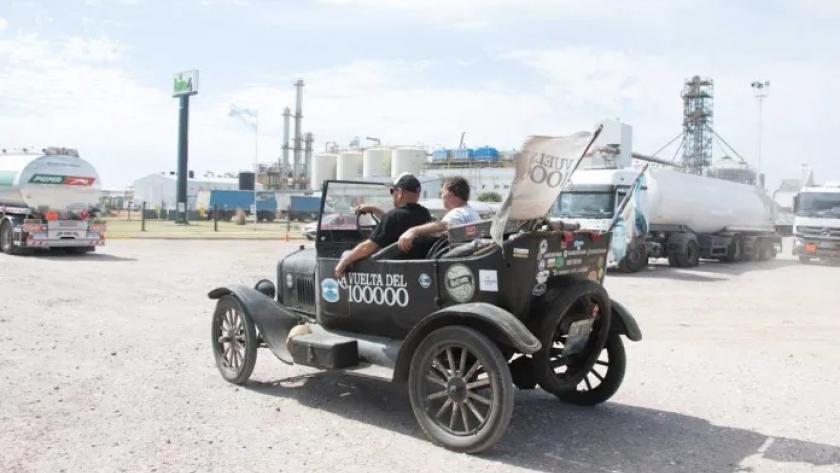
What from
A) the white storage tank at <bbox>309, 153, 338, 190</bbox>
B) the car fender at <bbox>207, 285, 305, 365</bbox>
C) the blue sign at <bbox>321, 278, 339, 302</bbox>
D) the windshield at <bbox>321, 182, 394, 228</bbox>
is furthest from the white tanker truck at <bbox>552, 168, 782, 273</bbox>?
the white storage tank at <bbox>309, 153, 338, 190</bbox>

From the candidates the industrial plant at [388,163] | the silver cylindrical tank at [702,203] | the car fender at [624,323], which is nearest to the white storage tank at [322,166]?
the industrial plant at [388,163]

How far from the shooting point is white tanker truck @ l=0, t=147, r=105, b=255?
21188mm

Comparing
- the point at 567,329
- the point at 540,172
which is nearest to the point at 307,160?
the point at 567,329

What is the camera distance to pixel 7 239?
21.7 meters

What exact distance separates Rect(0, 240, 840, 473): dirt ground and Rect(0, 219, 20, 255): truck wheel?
1165 cm

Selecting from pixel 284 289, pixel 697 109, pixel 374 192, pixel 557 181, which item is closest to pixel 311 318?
pixel 284 289

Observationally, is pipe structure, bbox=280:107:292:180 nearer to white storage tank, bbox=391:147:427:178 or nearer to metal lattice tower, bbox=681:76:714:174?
white storage tank, bbox=391:147:427:178

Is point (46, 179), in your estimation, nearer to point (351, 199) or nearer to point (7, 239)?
point (7, 239)

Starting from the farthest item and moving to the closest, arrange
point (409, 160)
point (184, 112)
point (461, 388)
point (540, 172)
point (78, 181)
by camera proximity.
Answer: point (409, 160) < point (184, 112) < point (78, 181) < point (461, 388) < point (540, 172)

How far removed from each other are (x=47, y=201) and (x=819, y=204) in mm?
25107

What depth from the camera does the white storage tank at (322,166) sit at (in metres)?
103

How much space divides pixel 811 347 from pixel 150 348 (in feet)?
27.3

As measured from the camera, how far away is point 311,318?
6.80 meters

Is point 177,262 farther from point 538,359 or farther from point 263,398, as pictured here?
point 538,359
